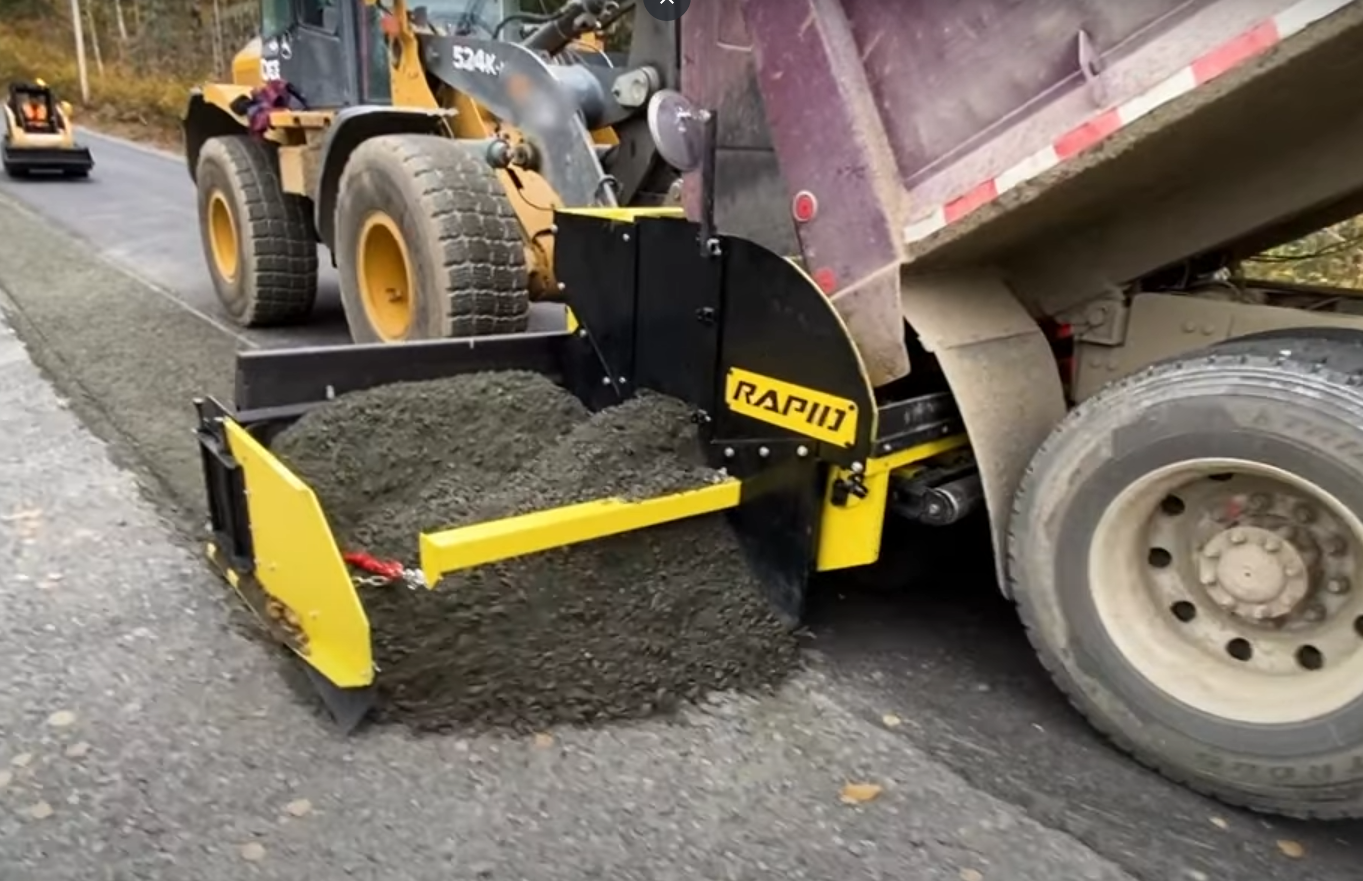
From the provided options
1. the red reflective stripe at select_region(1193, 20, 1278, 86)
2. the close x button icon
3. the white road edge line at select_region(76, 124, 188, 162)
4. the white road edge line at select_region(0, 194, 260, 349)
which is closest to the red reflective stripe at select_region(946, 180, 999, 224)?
the red reflective stripe at select_region(1193, 20, 1278, 86)

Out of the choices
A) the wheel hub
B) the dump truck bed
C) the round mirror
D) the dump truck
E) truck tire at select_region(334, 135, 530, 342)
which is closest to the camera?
the dump truck bed

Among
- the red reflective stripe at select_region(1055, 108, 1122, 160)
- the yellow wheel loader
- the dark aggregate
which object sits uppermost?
the red reflective stripe at select_region(1055, 108, 1122, 160)

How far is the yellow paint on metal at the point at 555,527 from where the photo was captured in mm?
2475

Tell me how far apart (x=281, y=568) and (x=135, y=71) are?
3626 centimetres

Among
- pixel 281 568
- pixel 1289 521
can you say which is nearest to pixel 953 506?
pixel 1289 521

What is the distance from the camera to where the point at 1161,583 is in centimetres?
253

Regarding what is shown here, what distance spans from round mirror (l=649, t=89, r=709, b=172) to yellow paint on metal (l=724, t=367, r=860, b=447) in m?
0.54

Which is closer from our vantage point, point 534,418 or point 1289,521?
point 1289,521

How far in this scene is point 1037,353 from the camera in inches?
115

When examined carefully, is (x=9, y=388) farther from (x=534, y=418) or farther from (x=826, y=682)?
(x=826, y=682)

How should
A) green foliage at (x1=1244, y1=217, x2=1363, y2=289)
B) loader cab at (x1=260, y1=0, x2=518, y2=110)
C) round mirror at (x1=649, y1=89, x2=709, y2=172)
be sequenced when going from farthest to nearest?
loader cab at (x1=260, y1=0, x2=518, y2=110) < green foliage at (x1=1244, y1=217, x2=1363, y2=289) < round mirror at (x1=649, y1=89, x2=709, y2=172)

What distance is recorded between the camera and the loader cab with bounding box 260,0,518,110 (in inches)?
213

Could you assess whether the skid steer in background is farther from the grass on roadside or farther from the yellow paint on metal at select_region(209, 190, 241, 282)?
the grass on roadside

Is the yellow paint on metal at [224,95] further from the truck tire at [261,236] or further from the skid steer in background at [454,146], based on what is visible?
the skid steer in background at [454,146]
